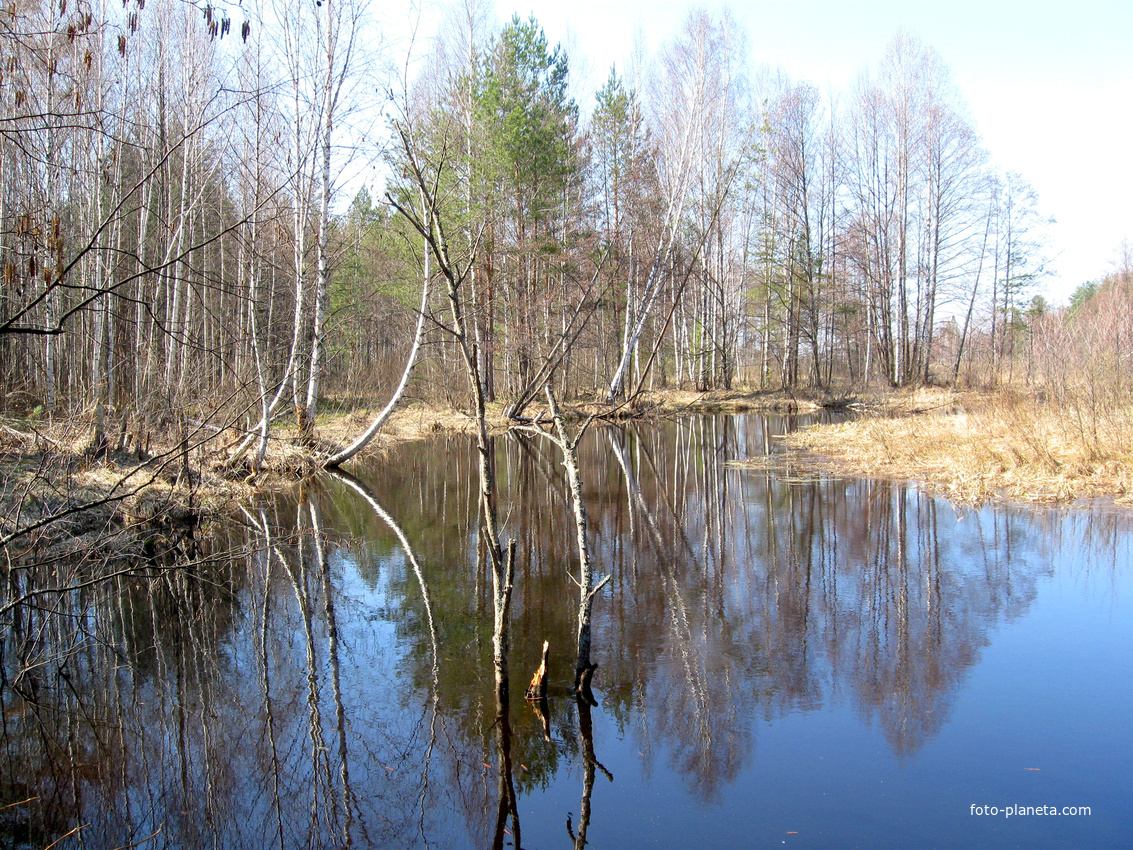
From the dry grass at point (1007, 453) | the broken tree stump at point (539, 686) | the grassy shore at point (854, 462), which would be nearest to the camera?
the broken tree stump at point (539, 686)

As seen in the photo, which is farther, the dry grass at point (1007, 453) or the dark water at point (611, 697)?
the dry grass at point (1007, 453)

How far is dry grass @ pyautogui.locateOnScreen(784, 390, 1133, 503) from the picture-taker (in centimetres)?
1098

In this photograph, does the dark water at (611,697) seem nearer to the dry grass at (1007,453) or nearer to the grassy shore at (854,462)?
the grassy shore at (854,462)

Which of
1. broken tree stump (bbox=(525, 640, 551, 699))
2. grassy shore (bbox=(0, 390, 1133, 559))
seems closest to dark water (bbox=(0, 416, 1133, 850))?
broken tree stump (bbox=(525, 640, 551, 699))

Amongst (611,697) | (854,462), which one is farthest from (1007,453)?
(611,697)

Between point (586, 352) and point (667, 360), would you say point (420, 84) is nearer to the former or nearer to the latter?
point (586, 352)

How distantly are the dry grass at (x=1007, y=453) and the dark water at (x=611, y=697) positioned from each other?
1629 millimetres

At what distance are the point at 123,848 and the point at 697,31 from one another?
28126mm

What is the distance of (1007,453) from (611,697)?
10.1 metres

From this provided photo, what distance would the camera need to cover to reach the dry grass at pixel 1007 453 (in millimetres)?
10984

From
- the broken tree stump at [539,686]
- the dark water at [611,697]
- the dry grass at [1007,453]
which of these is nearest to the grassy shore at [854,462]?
the dry grass at [1007,453]

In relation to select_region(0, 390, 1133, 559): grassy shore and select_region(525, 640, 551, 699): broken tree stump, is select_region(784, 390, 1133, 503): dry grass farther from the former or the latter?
select_region(525, 640, 551, 699): broken tree stump

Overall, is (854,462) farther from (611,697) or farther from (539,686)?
(539,686)

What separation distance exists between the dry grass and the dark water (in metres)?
1.63
